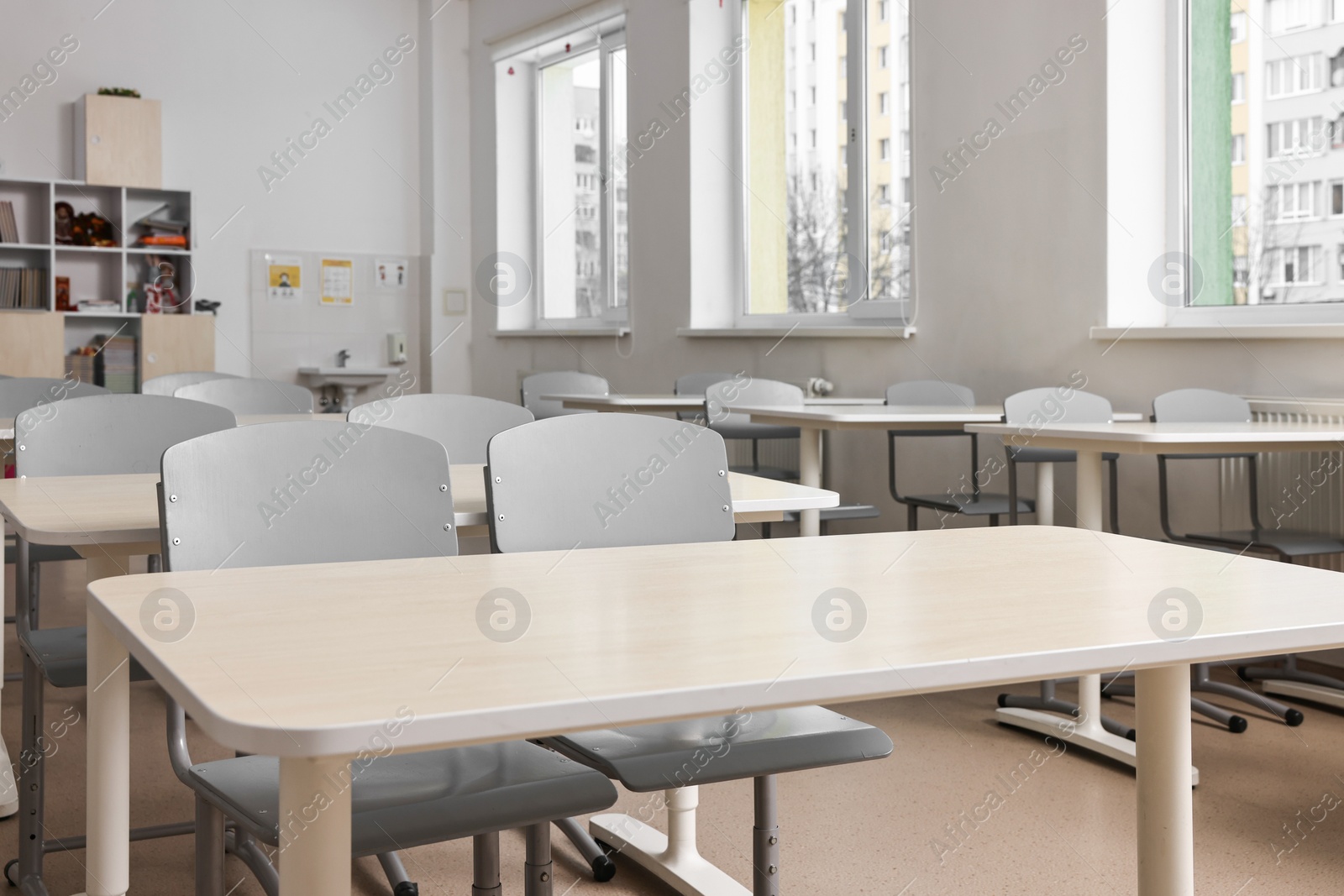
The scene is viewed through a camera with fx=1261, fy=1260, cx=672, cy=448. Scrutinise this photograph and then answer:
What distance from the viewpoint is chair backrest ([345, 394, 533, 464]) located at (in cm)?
262

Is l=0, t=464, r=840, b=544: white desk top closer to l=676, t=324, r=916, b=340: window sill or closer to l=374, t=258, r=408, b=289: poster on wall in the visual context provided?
l=676, t=324, r=916, b=340: window sill

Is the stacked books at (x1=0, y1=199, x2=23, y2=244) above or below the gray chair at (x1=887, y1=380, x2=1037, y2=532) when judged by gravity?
above

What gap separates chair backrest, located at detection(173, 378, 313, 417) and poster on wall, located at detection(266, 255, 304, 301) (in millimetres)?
4408

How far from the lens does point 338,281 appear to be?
323 inches

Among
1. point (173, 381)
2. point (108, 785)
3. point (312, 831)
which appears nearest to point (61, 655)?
point (108, 785)

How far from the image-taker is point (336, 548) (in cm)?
162

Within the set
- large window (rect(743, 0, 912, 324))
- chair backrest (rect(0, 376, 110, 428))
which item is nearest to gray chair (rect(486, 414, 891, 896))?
chair backrest (rect(0, 376, 110, 428))

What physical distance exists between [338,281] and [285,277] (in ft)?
1.14

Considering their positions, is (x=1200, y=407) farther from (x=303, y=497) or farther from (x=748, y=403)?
(x=303, y=497)

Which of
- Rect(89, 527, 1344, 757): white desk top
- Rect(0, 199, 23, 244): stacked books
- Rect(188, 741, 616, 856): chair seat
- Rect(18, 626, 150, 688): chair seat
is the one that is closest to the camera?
Rect(89, 527, 1344, 757): white desk top

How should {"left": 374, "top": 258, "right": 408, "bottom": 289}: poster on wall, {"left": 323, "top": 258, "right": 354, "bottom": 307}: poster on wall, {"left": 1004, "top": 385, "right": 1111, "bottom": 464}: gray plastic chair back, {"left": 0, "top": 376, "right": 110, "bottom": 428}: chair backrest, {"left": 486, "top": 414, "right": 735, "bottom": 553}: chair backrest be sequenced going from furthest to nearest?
{"left": 374, "top": 258, "right": 408, "bottom": 289}: poster on wall, {"left": 323, "top": 258, "right": 354, "bottom": 307}: poster on wall, {"left": 1004, "top": 385, "right": 1111, "bottom": 464}: gray plastic chair back, {"left": 0, "top": 376, "right": 110, "bottom": 428}: chair backrest, {"left": 486, "top": 414, "right": 735, "bottom": 553}: chair backrest

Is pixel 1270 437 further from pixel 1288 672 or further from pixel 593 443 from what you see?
pixel 593 443

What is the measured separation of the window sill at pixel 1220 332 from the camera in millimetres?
3783

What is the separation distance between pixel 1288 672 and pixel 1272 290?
1.39 m
